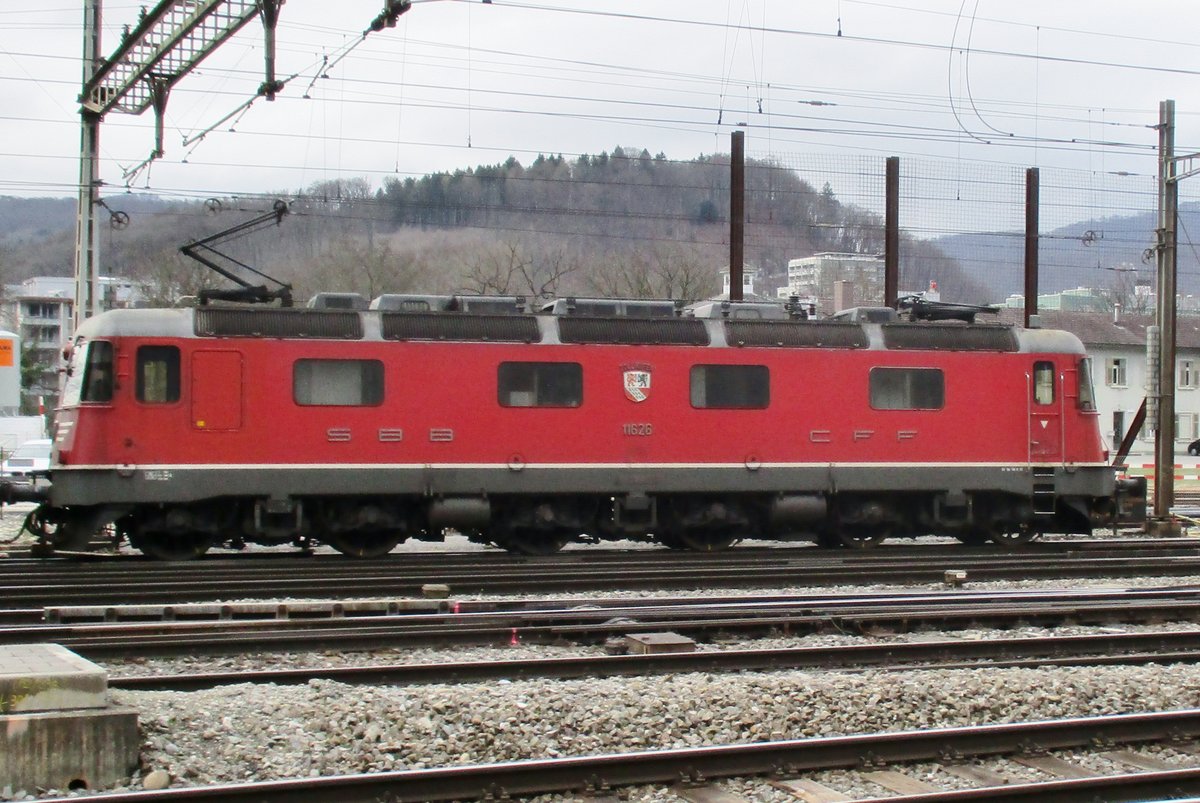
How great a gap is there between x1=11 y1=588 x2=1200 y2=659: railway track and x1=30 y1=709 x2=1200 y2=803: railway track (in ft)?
12.4

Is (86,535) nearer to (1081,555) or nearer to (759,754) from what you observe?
(759,754)

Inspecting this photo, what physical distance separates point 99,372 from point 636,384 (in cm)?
732

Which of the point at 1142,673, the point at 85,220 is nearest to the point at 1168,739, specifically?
the point at 1142,673

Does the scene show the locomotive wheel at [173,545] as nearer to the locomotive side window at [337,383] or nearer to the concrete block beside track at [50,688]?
the locomotive side window at [337,383]

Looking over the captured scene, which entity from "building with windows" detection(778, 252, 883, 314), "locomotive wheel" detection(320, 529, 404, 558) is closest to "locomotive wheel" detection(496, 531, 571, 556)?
"locomotive wheel" detection(320, 529, 404, 558)

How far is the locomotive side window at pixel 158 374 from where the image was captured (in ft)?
55.1

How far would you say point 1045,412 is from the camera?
20.2 metres

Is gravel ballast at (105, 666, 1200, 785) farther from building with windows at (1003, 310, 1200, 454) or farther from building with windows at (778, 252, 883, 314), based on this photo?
building with windows at (1003, 310, 1200, 454)

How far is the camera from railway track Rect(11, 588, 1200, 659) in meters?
10.2

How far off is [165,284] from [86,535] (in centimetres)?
3070

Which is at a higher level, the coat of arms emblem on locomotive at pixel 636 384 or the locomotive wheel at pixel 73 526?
the coat of arms emblem on locomotive at pixel 636 384

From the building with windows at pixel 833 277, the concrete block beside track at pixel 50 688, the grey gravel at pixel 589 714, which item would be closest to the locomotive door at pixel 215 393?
the grey gravel at pixel 589 714

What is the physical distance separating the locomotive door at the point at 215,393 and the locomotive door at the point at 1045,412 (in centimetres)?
1212

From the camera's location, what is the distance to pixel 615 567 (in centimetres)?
1645
